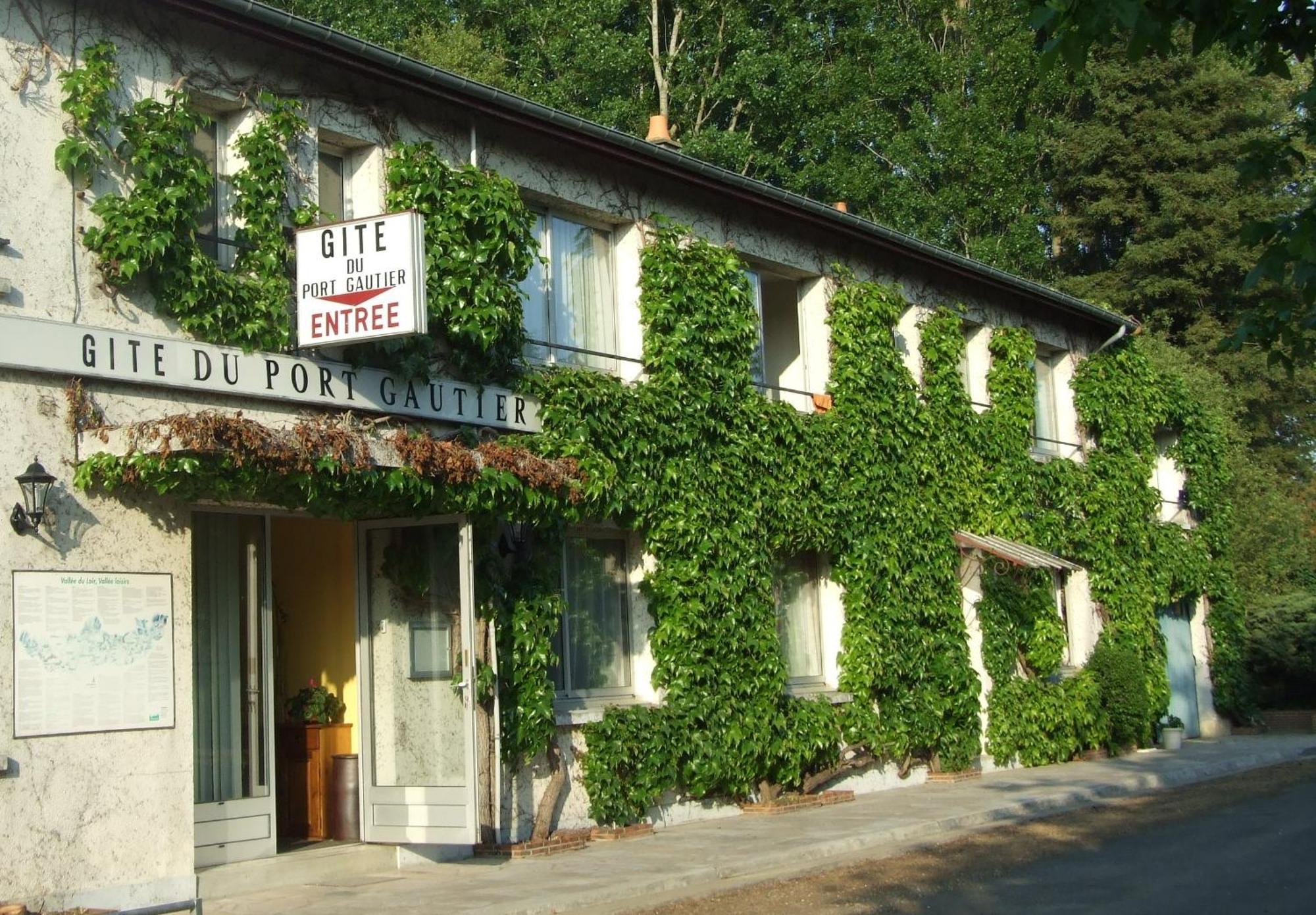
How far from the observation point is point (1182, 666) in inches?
949

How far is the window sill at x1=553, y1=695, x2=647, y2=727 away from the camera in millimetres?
13188

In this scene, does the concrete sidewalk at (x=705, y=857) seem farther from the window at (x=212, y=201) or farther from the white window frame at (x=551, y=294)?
the window at (x=212, y=201)

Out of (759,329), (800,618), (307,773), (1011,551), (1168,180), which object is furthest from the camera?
(1168,180)

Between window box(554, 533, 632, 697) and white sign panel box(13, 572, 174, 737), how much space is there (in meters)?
4.38

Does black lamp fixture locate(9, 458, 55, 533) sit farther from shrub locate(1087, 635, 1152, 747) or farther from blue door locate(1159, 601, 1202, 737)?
blue door locate(1159, 601, 1202, 737)

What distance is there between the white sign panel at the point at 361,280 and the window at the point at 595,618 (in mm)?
3856

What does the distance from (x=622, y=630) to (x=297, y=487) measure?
15.7 ft

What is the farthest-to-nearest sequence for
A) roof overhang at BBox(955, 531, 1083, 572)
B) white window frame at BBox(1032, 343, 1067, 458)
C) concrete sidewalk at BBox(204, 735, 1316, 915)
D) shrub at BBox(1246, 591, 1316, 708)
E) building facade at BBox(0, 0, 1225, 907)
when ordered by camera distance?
shrub at BBox(1246, 591, 1316, 708)
white window frame at BBox(1032, 343, 1067, 458)
roof overhang at BBox(955, 531, 1083, 572)
concrete sidewalk at BBox(204, 735, 1316, 915)
building facade at BBox(0, 0, 1225, 907)

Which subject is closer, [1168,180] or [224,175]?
[224,175]

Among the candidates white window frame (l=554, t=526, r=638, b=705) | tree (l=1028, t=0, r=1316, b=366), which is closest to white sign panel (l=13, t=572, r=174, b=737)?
white window frame (l=554, t=526, r=638, b=705)

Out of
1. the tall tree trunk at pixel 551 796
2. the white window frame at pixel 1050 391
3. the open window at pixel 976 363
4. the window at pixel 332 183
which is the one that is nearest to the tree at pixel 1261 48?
the window at pixel 332 183

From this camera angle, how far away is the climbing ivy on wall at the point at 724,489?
10.8m

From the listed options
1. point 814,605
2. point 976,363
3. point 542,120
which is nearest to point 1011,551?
point 814,605

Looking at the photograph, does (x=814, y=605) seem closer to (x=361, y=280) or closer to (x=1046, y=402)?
(x=1046, y=402)
